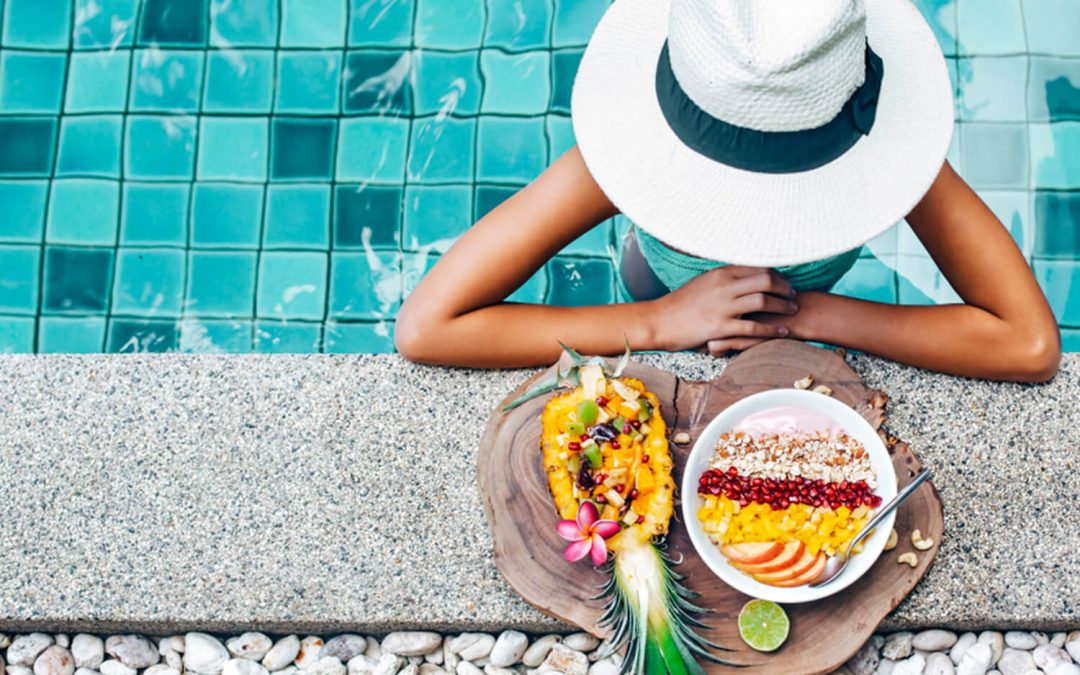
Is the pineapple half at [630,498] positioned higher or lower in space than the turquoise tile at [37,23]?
lower

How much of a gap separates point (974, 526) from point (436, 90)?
2045 mm

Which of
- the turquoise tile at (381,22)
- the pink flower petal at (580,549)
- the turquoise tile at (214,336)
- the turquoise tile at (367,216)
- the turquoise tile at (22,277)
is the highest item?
the turquoise tile at (381,22)

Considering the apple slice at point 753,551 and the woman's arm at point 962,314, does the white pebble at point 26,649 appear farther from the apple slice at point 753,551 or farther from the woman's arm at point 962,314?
the woman's arm at point 962,314

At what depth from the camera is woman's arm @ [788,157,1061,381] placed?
1.97 meters

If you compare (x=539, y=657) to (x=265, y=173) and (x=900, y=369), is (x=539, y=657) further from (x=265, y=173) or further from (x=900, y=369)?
(x=265, y=173)

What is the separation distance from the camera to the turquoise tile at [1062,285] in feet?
9.73

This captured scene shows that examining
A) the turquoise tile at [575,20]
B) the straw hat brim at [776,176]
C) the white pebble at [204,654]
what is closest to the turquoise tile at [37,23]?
the turquoise tile at [575,20]

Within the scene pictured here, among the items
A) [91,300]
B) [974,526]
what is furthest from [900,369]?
[91,300]

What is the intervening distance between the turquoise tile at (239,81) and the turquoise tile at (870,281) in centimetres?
194

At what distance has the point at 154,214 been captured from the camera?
121 inches

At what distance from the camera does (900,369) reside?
2129mm

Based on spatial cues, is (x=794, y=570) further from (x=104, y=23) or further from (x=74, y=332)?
(x=104, y=23)

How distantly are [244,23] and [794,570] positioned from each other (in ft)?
8.16

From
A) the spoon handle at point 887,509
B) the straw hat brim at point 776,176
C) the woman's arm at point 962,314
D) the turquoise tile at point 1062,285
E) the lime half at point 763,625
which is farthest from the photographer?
the turquoise tile at point 1062,285
